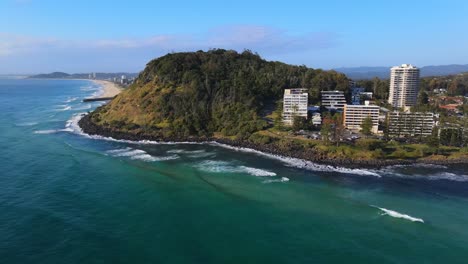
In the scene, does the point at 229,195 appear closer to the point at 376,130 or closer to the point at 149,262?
the point at 149,262

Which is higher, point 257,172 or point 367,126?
point 367,126

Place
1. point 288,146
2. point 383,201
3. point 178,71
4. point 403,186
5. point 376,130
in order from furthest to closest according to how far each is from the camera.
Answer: point 178,71, point 376,130, point 288,146, point 403,186, point 383,201

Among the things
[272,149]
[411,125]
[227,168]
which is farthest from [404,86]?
[227,168]

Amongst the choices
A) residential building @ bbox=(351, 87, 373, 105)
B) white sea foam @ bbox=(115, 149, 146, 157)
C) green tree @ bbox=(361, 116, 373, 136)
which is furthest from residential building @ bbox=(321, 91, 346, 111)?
white sea foam @ bbox=(115, 149, 146, 157)

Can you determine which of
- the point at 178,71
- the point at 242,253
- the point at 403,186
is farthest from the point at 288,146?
the point at 178,71

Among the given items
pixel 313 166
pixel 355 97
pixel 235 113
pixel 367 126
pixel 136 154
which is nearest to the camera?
pixel 313 166

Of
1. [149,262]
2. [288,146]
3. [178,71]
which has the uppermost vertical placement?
[178,71]

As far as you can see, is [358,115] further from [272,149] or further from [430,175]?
[430,175]
